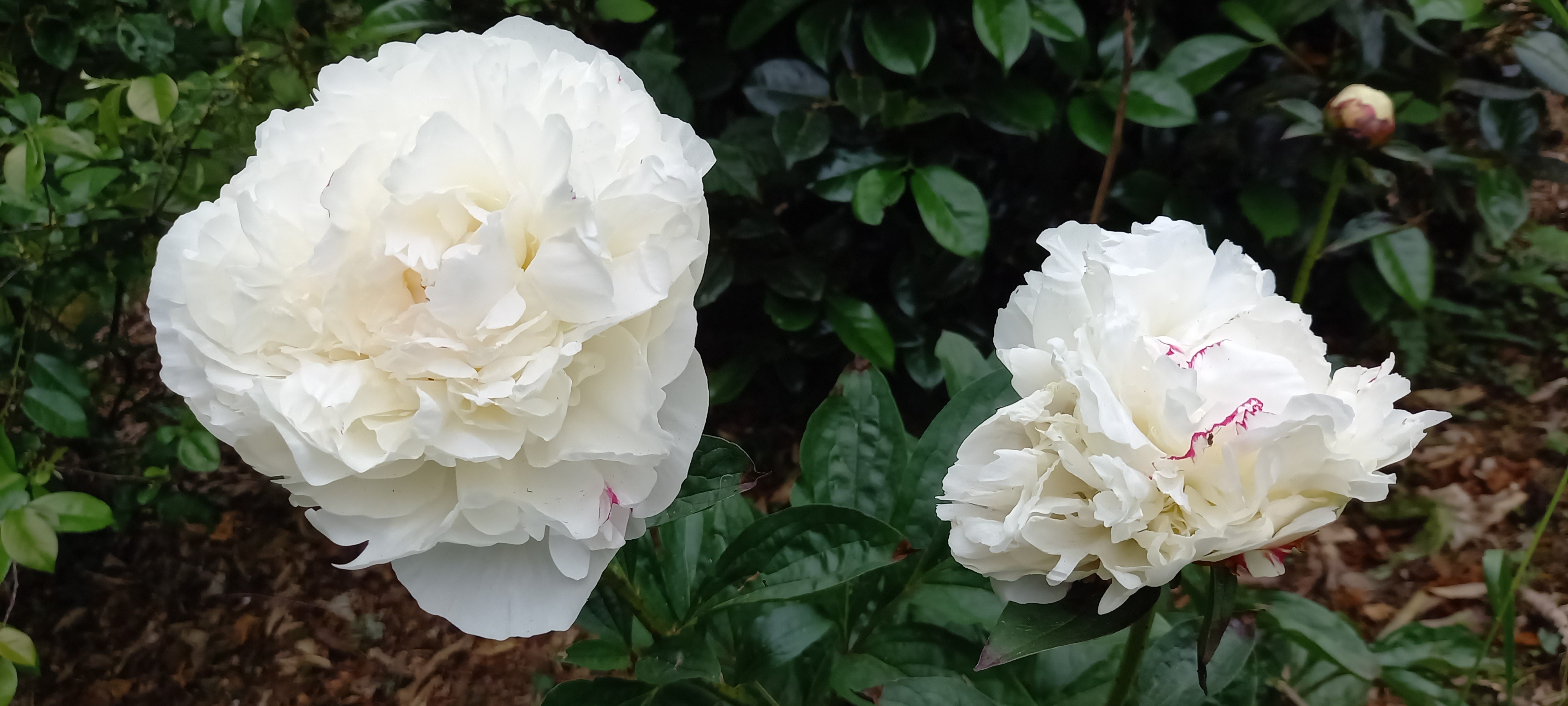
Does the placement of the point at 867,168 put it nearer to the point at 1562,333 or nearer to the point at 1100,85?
the point at 1100,85

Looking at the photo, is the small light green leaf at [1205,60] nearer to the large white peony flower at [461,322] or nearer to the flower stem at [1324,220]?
the flower stem at [1324,220]

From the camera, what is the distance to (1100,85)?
1.21m

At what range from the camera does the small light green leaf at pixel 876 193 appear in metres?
1.17

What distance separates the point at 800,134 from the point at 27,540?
921 mm

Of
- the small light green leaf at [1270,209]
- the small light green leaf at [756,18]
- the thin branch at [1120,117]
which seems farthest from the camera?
the small light green leaf at [1270,209]

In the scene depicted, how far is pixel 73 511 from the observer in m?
0.81

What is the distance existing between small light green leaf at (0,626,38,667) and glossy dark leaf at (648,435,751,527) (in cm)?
64

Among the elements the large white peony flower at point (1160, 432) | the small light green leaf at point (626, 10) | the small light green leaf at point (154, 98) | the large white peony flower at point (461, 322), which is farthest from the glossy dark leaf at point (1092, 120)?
the small light green leaf at point (154, 98)

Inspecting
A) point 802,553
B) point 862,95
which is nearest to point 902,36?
point 862,95

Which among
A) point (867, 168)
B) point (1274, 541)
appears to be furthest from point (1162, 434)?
point (867, 168)

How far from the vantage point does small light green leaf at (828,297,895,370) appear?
1323mm

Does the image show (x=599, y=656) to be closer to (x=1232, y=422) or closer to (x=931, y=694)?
(x=931, y=694)

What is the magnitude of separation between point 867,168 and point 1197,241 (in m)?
0.81

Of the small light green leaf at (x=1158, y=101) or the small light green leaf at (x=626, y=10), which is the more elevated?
the small light green leaf at (x=626, y=10)
